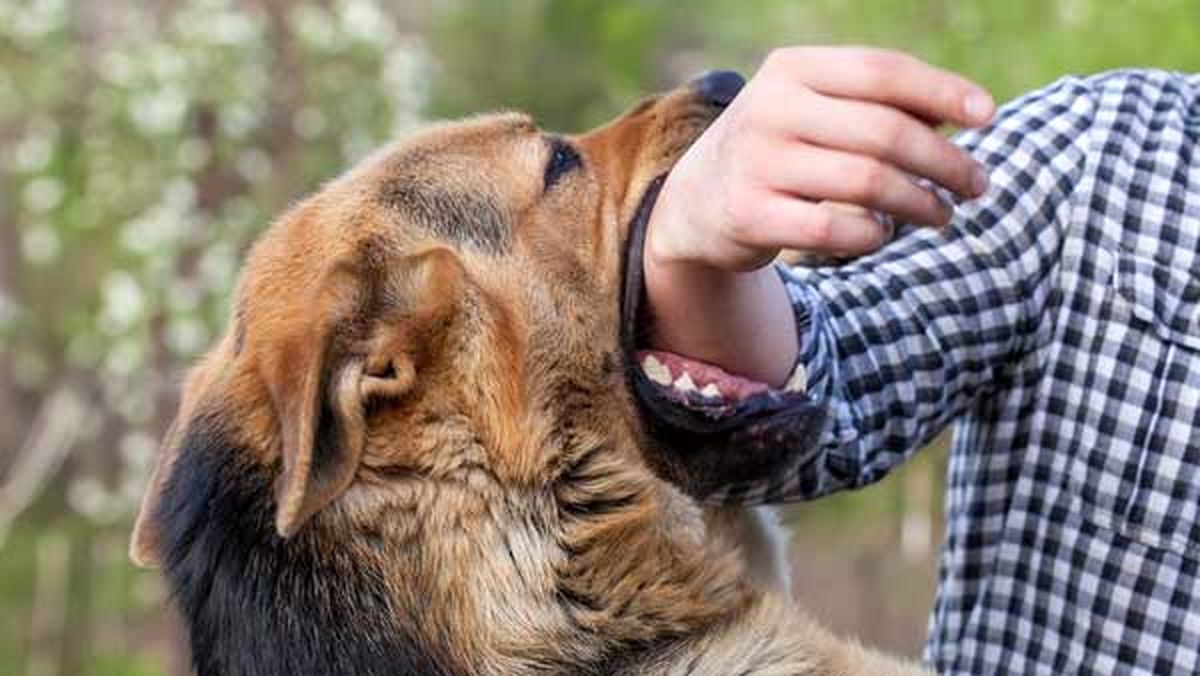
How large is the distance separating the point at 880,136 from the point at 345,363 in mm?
823

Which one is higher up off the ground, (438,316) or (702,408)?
(438,316)

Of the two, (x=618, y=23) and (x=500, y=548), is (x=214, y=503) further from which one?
(x=618, y=23)

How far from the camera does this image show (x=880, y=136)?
2.05 metres

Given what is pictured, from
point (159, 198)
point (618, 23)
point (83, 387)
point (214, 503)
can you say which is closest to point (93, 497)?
point (83, 387)

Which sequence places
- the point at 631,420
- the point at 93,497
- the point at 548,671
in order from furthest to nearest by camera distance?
the point at 93,497
the point at 631,420
the point at 548,671

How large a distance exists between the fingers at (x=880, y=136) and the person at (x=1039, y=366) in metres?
0.52

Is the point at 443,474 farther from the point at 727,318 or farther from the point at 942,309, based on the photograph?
the point at 942,309

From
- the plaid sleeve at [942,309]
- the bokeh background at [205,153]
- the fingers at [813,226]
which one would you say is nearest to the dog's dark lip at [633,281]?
the plaid sleeve at [942,309]

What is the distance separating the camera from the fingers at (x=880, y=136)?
80.8 inches

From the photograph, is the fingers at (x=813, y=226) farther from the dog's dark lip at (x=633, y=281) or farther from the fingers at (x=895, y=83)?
the dog's dark lip at (x=633, y=281)

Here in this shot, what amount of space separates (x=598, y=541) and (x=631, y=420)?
0.22m

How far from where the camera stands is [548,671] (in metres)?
2.52

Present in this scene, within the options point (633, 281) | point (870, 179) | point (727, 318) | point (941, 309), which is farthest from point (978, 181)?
point (941, 309)

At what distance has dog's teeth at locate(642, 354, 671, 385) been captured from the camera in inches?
107
